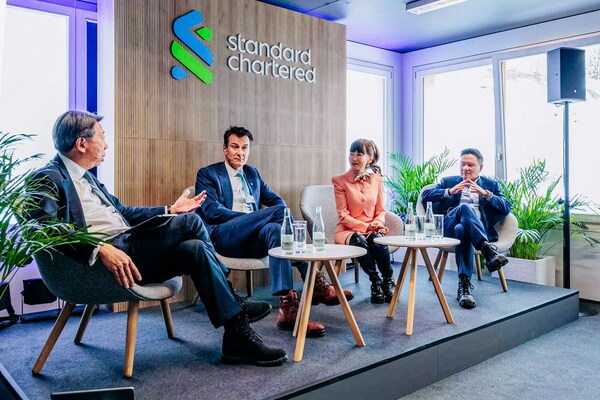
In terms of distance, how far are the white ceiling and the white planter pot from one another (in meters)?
2.31

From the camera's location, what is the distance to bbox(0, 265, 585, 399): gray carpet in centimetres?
238

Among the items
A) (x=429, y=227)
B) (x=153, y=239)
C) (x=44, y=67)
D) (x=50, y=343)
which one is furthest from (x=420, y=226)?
(x=44, y=67)

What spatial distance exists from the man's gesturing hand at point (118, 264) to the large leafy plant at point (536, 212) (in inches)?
144

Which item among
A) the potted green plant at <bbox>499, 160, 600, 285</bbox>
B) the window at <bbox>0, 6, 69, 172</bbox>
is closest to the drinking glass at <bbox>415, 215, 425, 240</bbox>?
the potted green plant at <bbox>499, 160, 600, 285</bbox>

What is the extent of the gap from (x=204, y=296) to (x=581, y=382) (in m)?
2.09

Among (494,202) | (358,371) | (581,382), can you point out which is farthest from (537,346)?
(358,371)

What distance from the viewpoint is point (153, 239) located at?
2619 mm

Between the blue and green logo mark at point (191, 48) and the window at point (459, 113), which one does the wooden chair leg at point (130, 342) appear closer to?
the blue and green logo mark at point (191, 48)

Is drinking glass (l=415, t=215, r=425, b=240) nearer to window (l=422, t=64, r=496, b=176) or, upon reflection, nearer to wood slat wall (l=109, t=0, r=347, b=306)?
wood slat wall (l=109, t=0, r=347, b=306)

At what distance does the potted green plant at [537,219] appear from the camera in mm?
4855

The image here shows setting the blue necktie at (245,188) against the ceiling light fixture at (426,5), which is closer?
the blue necktie at (245,188)

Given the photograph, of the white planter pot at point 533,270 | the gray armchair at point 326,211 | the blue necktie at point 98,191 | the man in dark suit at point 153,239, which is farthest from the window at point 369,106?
the man in dark suit at point 153,239

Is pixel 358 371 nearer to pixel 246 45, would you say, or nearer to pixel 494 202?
pixel 494 202

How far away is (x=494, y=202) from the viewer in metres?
4.37
